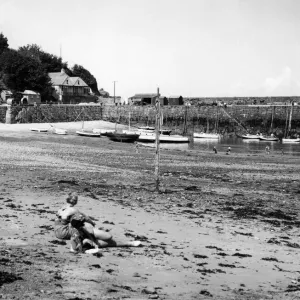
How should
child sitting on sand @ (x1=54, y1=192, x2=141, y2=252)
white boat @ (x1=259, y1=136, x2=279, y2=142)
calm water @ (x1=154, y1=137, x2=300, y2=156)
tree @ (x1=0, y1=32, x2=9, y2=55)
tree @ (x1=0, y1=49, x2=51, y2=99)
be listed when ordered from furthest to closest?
tree @ (x1=0, y1=32, x2=9, y2=55) → tree @ (x1=0, y1=49, x2=51, y2=99) → white boat @ (x1=259, y1=136, x2=279, y2=142) → calm water @ (x1=154, y1=137, x2=300, y2=156) → child sitting on sand @ (x1=54, y1=192, x2=141, y2=252)

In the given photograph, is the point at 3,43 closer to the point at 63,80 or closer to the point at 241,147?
the point at 63,80

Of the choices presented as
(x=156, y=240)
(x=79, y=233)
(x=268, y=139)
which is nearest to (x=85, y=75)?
(x=268, y=139)

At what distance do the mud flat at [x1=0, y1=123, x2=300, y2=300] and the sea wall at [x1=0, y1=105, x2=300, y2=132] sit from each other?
66.6 metres

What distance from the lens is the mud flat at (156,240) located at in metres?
9.93

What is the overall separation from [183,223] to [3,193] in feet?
23.1

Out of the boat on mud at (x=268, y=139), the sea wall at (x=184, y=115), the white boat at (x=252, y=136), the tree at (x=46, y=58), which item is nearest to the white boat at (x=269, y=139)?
the boat on mud at (x=268, y=139)

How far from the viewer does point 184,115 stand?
104m

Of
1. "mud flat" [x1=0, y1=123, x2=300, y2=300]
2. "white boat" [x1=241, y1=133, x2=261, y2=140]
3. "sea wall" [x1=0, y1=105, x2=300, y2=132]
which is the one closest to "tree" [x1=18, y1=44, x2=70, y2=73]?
"sea wall" [x1=0, y1=105, x2=300, y2=132]

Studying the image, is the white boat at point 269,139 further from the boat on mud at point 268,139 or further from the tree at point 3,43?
the tree at point 3,43

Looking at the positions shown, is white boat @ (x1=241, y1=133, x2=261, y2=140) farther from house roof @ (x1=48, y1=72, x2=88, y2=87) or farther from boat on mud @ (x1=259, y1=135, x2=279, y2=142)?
house roof @ (x1=48, y1=72, x2=88, y2=87)

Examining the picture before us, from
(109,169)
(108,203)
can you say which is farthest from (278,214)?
(109,169)

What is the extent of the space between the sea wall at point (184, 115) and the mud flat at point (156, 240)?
66596 millimetres

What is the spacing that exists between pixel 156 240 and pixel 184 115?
90860mm

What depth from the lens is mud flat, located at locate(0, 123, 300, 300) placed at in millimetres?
9930
